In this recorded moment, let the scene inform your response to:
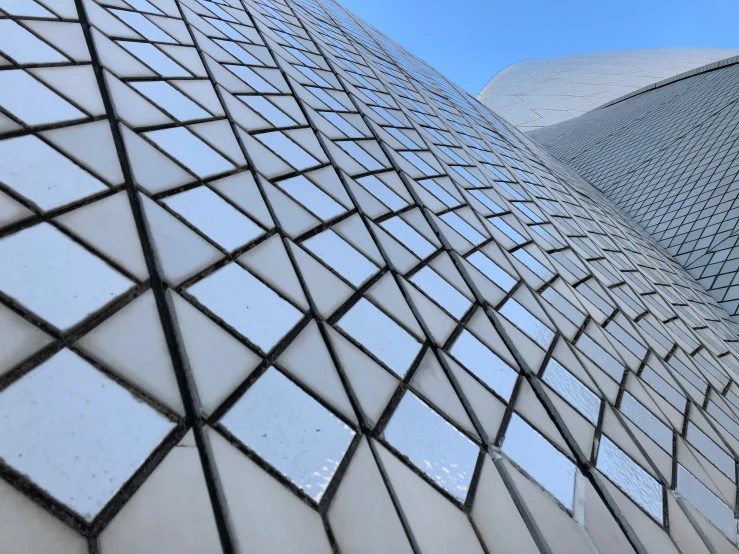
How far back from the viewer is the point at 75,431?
1536mm

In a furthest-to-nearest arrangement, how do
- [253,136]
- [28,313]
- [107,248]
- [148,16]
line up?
1. [148,16]
2. [253,136]
3. [107,248]
4. [28,313]

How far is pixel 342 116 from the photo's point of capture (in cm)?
544

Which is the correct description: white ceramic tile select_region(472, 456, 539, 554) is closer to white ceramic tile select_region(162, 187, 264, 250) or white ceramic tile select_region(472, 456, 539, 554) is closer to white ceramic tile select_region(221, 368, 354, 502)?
white ceramic tile select_region(221, 368, 354, 502)

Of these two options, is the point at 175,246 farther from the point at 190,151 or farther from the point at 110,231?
the point at 190,151

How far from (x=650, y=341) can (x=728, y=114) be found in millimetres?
12234

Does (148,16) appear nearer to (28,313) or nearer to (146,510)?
(28,313)

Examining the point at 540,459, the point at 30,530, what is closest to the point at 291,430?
the point at 30,530

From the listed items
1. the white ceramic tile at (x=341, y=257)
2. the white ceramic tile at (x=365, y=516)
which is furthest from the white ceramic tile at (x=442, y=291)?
the white ceramic tile at (x=365, y=516)

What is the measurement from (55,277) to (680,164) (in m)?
14.5

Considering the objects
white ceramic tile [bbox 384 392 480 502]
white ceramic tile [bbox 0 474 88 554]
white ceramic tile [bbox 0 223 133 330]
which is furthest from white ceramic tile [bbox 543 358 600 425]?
white ceramic tile [bbox 0 474 88 554]

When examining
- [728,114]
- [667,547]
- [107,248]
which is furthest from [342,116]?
[728,114]

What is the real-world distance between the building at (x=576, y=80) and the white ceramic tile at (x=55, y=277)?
2310 cm

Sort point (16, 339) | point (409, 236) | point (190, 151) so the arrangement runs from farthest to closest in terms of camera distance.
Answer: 1. point (409, 236)
2. point (190, 151)
3. point (16, 339)

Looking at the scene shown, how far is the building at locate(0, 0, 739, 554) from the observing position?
158 cm
